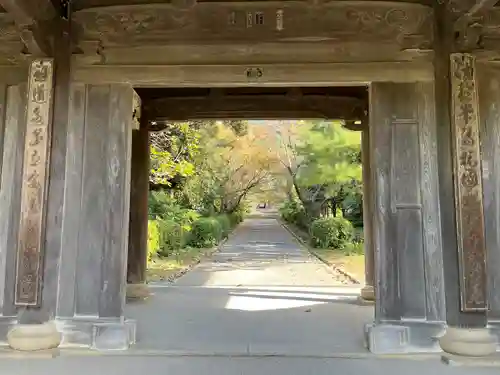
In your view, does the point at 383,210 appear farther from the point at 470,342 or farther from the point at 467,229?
the point at 470,342

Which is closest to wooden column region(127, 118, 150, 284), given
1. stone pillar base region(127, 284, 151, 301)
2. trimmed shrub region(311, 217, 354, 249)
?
stone pillar base region(127, 284, 151, 301)

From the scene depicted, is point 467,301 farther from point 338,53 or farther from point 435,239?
point 338,53

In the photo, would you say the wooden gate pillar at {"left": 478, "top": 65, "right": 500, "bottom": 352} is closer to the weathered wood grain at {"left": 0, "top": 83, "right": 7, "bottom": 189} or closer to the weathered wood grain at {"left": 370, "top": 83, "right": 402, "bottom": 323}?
the weathered wood grain at {"left": 370, "top": 83, "right": 402, "bottom": 323}

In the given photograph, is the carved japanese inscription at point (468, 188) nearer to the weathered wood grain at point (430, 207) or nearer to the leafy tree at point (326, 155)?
Answer: the weathered wood grain at point (430, 207)

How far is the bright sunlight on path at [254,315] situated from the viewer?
13.4 feet

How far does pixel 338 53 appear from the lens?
13.6 feet

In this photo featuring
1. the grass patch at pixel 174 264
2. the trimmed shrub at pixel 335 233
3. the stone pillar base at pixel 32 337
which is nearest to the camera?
the stone pillar base at pixel 32 337

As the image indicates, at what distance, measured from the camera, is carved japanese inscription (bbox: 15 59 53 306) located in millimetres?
3812

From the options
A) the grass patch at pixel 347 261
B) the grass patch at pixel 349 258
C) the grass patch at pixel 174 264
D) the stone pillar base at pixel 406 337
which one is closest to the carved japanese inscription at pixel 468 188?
the stone pillar base at pixel 406 337

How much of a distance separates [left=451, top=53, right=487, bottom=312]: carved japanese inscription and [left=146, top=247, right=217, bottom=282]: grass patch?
22.2ft

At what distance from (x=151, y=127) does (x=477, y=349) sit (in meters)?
5.18

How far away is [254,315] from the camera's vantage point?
5.44m

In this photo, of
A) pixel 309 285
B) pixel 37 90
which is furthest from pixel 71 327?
pixel 309 285

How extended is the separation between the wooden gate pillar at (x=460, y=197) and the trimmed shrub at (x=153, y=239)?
8401mm
